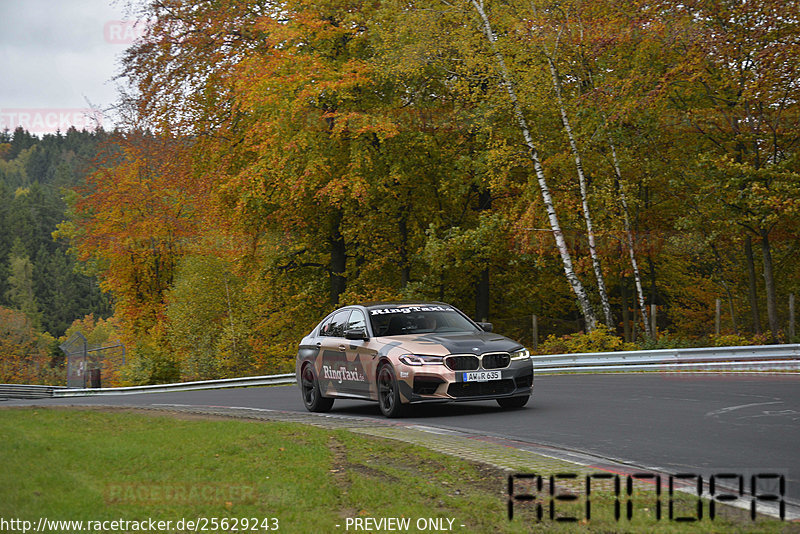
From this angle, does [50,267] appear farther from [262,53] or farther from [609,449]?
[609,449]

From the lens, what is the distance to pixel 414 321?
15.2 metres

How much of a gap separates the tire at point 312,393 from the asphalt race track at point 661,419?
10.7 inches

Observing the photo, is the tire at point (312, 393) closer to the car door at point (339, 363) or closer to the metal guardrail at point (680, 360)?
the car door at point (339, 363)

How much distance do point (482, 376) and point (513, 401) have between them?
177cm

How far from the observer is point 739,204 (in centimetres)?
2823

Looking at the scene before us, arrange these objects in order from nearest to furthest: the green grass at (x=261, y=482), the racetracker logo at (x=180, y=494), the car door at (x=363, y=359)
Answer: the green grass at (x=261, y=482)
the racetracker logo at (x=180, y=494)
the car door at (x=363, y=359)

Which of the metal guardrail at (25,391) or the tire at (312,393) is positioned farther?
the metal guardrail at (25,391)

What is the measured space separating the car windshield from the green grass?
3.59m

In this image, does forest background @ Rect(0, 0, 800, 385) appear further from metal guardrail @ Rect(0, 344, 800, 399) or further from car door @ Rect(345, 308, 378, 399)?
car door @ Rect(345, 308, 378, 399)

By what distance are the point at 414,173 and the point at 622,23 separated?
35.3 ft

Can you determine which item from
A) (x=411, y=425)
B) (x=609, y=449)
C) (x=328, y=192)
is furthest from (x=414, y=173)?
(x=609, y=449)

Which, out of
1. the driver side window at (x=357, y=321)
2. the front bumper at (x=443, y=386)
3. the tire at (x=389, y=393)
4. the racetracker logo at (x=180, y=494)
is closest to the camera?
the racetracker logo at (x=180, y=494)

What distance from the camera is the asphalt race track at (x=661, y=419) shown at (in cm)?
919

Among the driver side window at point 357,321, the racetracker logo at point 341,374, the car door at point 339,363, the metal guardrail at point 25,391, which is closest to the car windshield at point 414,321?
the driver side window at point 357,321
